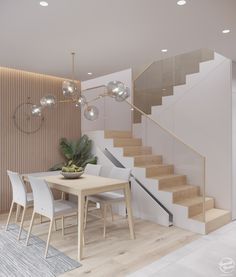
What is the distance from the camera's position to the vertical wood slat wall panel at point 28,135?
5055mm

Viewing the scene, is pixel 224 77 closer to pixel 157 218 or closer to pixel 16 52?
pixel 157 218

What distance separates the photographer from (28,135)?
5.41m

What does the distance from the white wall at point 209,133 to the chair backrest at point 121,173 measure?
1216mm

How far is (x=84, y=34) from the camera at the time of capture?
3328 millimetres

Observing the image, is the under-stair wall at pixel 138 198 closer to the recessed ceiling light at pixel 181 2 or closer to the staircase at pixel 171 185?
the staircase at pixel 171 185

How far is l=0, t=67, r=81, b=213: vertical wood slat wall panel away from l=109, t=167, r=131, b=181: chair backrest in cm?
197

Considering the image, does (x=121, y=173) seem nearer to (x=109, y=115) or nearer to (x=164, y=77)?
(x=109, y=115)

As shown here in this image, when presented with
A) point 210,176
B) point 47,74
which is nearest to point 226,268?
point 210,176

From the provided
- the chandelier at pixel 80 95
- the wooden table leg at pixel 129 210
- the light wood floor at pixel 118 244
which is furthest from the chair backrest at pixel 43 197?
the chandelier at pixel 80 95

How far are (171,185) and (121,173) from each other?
1.06m

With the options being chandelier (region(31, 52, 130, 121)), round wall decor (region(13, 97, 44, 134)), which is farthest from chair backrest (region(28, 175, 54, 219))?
round wall decor (region(13, 97, 44, 134))

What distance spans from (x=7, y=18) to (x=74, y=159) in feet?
11.6

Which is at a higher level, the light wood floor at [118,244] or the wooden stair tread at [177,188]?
the wooden stair tread at [177,188]

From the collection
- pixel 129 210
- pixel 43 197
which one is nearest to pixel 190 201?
pixel 129 210
